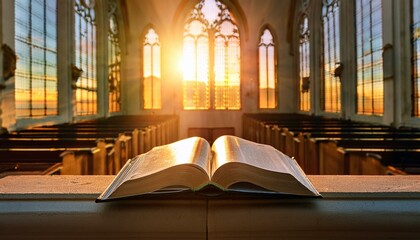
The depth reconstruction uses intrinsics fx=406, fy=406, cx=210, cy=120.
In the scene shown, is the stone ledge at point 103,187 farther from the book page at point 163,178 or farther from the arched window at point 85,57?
the arched window at point 85,57

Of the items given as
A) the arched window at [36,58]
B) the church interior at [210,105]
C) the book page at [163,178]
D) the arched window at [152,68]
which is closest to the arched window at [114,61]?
the church interior at [210,105]

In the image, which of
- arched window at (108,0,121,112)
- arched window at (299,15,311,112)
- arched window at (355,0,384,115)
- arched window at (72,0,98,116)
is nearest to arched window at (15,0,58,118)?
arched window at (72,0,98,116)

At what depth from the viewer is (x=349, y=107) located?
10688mm

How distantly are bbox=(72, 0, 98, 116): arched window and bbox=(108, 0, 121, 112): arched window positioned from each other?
157cm

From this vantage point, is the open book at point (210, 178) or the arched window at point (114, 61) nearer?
the open book at point (210, 178)

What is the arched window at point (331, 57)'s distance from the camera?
457 inches

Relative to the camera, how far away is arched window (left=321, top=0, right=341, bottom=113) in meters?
11.6

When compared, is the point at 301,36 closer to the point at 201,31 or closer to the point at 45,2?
the point at 201,31

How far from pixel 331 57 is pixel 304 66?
3231 millimetres

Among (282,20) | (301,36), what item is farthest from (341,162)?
(282,20)

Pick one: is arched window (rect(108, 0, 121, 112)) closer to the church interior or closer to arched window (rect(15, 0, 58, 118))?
the church interior

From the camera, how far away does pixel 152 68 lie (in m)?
16.8

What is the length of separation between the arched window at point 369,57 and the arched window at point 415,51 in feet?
4.58

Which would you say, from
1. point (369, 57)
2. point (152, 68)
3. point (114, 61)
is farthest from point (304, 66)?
point (114, 61)
